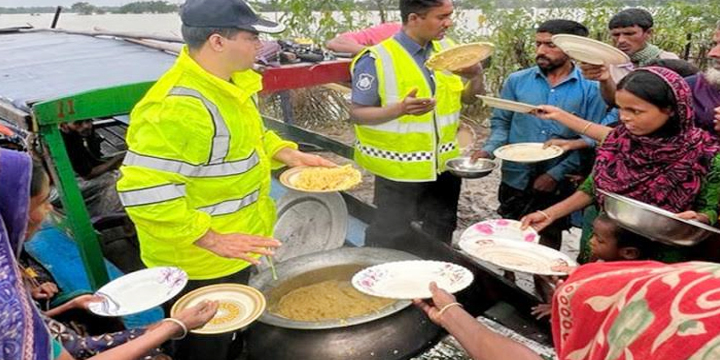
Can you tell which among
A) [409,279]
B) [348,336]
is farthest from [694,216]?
[348,336]

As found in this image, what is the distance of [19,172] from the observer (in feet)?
4.53

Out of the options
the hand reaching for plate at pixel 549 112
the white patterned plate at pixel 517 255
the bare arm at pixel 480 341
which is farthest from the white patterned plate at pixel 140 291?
the hand reaching for plate at pixel 549 112

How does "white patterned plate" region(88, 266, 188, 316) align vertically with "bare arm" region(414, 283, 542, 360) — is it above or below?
below

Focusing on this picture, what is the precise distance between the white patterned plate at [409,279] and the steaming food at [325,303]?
34 cm

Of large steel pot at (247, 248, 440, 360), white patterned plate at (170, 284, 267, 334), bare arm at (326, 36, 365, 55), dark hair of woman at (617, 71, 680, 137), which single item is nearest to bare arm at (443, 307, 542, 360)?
large steel pot at (247, 248, 440, 360)

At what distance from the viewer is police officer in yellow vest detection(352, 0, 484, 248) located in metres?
3.49

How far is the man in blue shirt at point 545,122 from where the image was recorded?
3.69 meters

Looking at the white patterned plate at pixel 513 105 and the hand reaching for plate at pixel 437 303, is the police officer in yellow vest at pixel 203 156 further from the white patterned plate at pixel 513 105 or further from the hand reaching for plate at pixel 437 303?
the white patterned plate at pixel 513 105

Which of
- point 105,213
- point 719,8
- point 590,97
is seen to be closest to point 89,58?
point 105,213

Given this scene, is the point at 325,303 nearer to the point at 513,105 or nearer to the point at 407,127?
the point at 407,127

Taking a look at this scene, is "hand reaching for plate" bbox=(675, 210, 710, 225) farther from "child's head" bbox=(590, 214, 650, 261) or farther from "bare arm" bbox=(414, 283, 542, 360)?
"bare arm" bbox=(414, 283, 542, 360)

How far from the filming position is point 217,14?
2.23 m

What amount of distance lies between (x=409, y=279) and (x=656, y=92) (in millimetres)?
1497

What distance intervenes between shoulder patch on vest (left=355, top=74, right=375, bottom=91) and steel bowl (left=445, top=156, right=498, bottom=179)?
838mm
